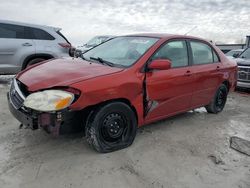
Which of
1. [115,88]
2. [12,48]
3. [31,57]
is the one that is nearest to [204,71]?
[115,88]

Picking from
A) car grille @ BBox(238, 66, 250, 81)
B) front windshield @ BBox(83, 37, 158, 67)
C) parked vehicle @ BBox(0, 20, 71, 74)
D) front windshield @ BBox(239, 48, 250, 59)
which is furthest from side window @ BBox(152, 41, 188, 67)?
front windshield @ BBox(239, 48, 250, 59)

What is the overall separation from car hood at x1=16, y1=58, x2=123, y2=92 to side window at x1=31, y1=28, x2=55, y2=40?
426cm

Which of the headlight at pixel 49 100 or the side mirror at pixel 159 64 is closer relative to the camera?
the headlight at pixel 49 100

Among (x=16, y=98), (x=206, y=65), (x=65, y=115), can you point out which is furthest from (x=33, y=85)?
(x=206, y=65)

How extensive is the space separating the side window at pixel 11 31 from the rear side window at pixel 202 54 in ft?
16.6

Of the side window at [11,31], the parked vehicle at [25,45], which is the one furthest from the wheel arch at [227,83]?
the side window at [11,31]

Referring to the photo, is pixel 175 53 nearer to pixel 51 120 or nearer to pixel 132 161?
pixel 132 161

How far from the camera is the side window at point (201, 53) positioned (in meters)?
5.07

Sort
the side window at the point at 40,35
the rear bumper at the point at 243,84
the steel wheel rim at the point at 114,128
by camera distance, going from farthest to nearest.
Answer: the rear bumper at the point at 243,84 < the side window at the point at 40,35 < the steel wheel rim at the point at 114,128

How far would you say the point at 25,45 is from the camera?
312 inches

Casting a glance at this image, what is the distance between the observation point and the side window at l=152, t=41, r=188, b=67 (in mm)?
4370

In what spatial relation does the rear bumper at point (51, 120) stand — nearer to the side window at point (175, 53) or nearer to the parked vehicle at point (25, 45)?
the side window at point (175, 53)

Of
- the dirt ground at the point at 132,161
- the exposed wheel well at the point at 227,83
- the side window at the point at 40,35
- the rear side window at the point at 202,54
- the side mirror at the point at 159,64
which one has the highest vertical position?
the side window at the point at 40,35

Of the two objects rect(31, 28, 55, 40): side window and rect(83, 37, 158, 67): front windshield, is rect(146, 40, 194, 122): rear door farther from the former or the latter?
rect(31, 28, 55, 40): side window
